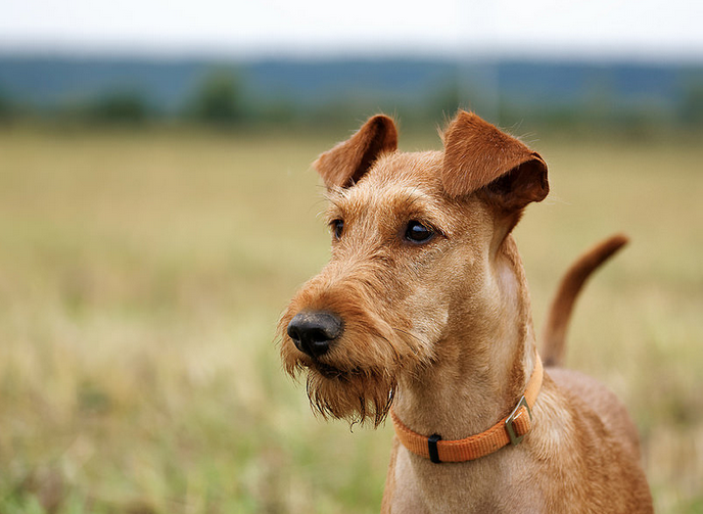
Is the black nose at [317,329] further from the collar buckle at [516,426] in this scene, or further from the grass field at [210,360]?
the grass field at [210,360]

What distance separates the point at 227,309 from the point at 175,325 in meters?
1.28

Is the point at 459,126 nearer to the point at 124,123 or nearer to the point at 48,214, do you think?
the point at 48,214

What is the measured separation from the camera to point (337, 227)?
2.97 metres

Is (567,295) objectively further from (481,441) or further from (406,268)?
(406,268)

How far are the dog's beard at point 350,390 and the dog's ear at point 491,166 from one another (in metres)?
0.81

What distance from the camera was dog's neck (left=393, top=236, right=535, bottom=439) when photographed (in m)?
2.68

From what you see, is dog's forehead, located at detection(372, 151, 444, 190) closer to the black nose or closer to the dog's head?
the dog's head

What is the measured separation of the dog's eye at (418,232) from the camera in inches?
105

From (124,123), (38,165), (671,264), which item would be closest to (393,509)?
(671,264)

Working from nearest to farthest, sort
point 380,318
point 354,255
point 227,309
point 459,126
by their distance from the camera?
point 380,318 → point 354,255 → point 459,126 → point 227,309

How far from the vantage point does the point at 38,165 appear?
2709cm

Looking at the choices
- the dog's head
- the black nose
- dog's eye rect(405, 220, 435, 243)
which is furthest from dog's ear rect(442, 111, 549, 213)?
the black nose

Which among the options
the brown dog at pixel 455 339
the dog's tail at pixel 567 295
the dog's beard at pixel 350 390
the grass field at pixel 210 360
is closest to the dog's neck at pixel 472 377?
the brown dog at pixel 455 339

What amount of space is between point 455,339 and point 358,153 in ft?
3.50
